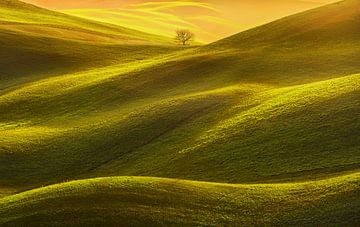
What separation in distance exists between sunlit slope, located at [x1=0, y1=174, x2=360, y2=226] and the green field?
9 centimetres

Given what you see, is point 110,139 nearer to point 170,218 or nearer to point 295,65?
point 170,218

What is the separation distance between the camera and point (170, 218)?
2683cm

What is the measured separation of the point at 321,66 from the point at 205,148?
860 inches

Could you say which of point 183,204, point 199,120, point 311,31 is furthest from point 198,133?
point 311,31

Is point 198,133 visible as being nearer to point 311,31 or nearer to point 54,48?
point 311,31

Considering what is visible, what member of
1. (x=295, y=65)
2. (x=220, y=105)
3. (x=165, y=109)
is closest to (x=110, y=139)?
(x=165, y=109)

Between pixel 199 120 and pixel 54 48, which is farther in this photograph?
pixel 54 48

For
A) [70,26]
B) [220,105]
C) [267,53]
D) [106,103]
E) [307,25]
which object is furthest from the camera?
[70,26]

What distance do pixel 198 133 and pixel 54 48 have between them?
158ft

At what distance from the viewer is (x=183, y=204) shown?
92.5 feet

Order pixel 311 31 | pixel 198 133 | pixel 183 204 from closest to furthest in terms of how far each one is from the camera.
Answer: pixel 183 204
pixel 198 133
pixel 311 31

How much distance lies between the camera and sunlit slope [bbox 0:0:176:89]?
7612 centimetres

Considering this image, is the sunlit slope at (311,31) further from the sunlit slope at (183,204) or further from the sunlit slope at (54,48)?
the sunlit slope at (183,204)

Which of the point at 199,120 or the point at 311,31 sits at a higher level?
the point at 311,31
